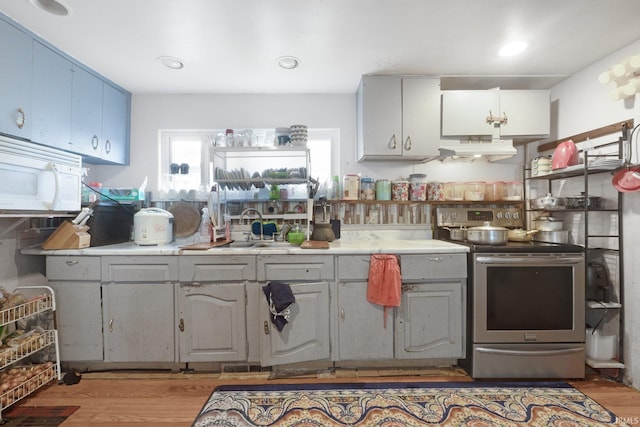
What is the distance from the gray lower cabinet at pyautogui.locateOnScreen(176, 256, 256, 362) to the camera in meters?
1.96

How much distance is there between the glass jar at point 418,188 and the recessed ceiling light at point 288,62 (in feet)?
4.62

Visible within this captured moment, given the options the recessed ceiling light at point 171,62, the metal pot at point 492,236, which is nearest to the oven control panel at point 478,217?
the metal pot at point 492,236

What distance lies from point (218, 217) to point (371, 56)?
1.78 metres

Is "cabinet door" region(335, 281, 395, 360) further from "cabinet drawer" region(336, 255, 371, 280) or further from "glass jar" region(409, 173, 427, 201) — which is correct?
"glass jar" region(409, 173, 427, 201)

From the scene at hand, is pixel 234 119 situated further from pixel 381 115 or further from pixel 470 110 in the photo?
pixel 470 110

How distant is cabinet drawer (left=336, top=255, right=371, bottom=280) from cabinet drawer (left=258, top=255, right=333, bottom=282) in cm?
15

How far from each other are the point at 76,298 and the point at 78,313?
11 cm

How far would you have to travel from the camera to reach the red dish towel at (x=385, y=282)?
75.7 inches

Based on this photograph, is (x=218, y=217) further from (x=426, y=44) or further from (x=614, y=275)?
(x=614, y=275)

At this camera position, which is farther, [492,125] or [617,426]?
[492,125]

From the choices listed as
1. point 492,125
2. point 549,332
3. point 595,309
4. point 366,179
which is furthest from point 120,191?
point 595,309

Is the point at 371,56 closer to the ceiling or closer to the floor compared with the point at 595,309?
closer to the ceiling

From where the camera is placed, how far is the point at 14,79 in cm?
167

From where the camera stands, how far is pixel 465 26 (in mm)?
1715
